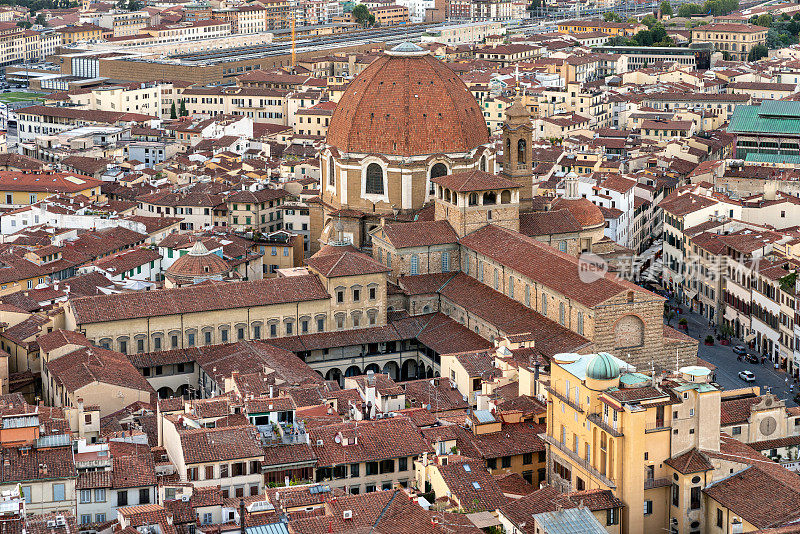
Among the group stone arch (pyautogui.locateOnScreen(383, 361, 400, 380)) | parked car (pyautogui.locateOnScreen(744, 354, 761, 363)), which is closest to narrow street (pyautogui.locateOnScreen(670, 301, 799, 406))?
parked car (pyautogui.locateOnScreen(744, 354, 761, 363))

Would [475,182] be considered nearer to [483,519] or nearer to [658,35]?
[483,519]

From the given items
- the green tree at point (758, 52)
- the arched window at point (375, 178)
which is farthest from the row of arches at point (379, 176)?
the green tree at point (758, 52)

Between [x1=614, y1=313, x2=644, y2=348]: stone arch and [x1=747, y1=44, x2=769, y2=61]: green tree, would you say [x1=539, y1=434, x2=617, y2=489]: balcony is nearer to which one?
[x1=614, y1=313, x2=644, y2=348]: stone arch

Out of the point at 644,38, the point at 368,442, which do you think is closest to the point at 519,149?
the point at 368,442

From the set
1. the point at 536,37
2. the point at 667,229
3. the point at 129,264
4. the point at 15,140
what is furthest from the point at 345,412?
the point at 536,37

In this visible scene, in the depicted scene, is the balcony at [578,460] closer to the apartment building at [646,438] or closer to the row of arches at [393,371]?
the apartment building at [646,438]

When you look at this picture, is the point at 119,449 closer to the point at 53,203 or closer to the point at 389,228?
the point at 389,228
